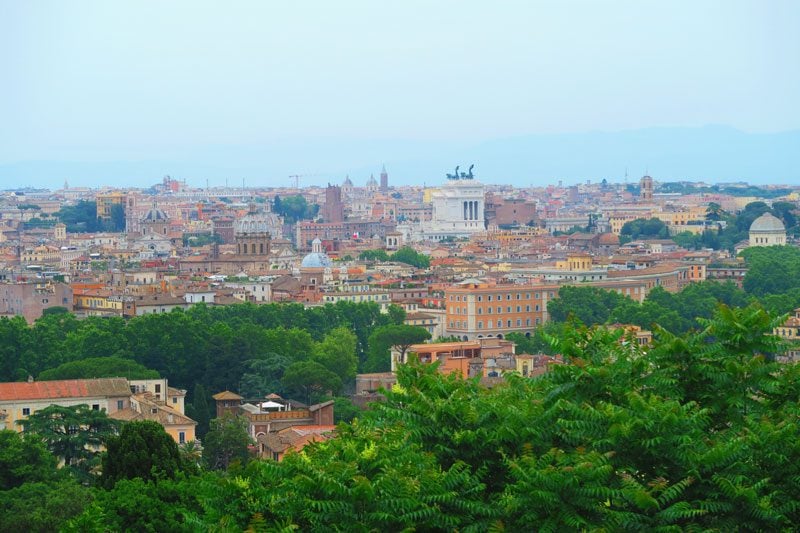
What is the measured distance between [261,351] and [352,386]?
83.6 inches

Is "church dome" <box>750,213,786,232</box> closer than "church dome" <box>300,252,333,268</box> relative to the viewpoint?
No

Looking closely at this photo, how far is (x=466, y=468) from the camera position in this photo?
40.9 feet

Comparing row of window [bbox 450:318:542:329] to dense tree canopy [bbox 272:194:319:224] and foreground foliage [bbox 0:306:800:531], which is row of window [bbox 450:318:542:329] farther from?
dense tree canopy [bbox 272:194:319:224]

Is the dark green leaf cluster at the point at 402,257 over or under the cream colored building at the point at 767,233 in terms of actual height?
under

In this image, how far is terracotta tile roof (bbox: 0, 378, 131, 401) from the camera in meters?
30.1

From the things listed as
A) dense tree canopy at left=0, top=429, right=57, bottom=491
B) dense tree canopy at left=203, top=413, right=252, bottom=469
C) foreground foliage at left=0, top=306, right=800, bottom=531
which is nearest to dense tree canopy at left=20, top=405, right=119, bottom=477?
dense tree canopy at left=203, top=413, right=252, bottom=469

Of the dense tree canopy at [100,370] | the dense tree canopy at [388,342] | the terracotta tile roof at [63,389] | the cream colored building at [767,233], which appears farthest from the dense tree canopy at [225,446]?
the cream colored building at [767,233]

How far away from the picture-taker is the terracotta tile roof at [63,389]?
98.9ft

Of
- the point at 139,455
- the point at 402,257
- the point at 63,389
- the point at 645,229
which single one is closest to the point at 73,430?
the point at 63,389

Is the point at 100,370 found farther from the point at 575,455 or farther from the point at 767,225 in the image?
the point at 767,225

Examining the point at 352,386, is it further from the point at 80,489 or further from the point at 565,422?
the point at 565,422

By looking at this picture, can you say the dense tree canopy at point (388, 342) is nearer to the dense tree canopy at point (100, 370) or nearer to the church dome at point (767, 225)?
the dense tree canopy at point (100, 370)

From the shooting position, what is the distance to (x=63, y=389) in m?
30.4

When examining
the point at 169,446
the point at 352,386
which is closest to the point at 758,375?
the point at 169,446
